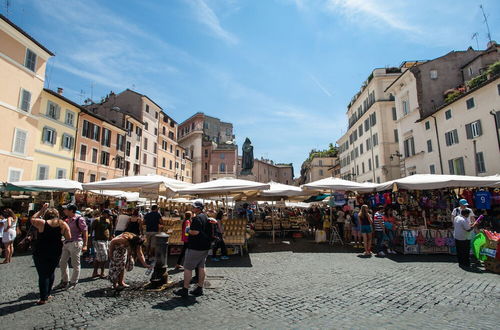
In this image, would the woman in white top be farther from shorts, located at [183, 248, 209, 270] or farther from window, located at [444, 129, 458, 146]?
window, located at [444, 129, 458, 146]

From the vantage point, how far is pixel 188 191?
9547 millimetres

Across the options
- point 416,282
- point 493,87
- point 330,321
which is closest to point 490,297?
point 416,282

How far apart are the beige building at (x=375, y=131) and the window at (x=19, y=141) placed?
31.6 meters

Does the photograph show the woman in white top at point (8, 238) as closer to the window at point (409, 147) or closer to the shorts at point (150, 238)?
the shorts at point (150, 238)

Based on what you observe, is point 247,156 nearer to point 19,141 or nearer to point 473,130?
point 19,141

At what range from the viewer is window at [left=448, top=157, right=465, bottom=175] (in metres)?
20.1

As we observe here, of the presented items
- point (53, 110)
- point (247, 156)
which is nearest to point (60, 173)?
point (53, 110)

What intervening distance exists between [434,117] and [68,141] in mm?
31691

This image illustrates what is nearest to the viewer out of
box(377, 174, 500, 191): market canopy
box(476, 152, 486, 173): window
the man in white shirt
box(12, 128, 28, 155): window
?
the man in white shirt

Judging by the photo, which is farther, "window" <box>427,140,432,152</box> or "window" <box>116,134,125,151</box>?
"window" <box>116,134,125,151</box>

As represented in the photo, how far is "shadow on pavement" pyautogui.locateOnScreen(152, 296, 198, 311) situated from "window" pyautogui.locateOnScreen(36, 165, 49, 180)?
21.8 m

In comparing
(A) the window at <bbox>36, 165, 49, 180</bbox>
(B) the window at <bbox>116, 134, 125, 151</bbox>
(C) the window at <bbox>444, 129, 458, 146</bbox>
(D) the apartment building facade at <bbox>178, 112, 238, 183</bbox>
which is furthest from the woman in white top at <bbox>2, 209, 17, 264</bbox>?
(D) the apartment building facade at <bbox>178, 112, 238, 183</bbox>

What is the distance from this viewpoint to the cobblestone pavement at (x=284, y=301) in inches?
158

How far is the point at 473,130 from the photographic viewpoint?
19078 mm
